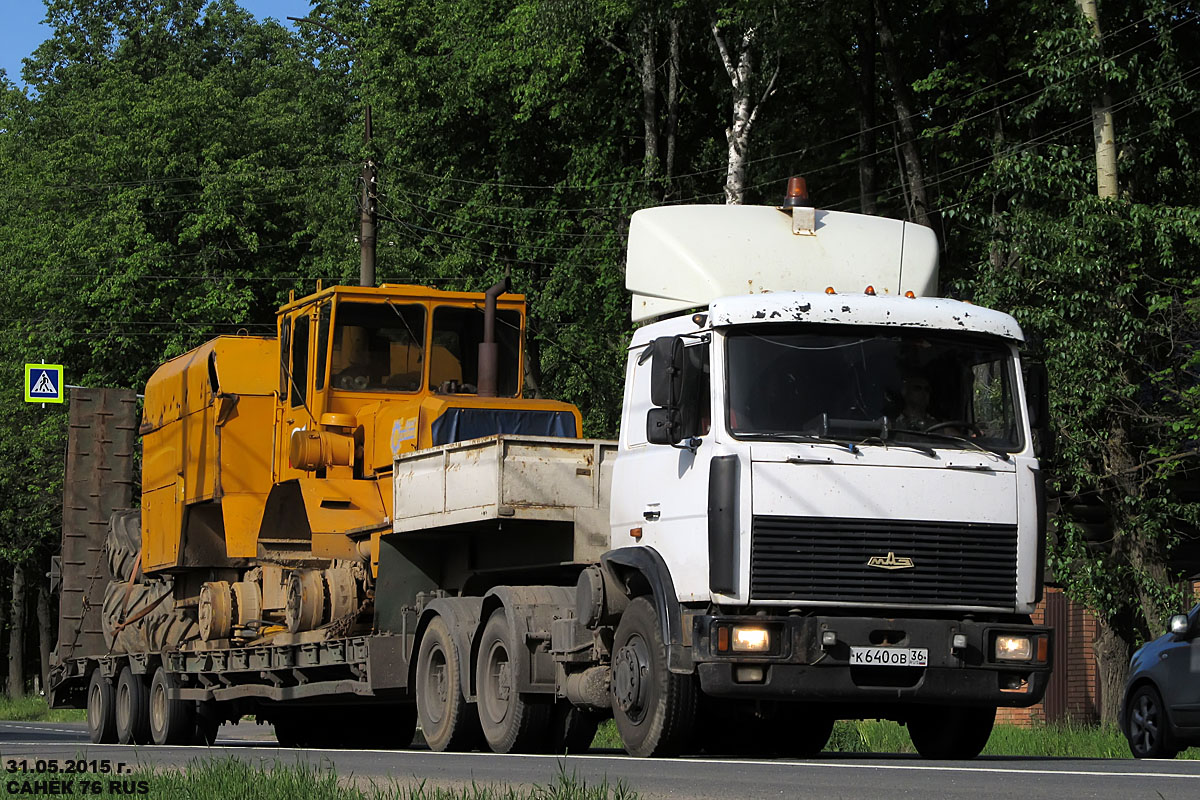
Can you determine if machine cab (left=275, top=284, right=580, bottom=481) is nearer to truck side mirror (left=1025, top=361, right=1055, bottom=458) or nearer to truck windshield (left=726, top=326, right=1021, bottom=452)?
truck windshield (left=726, top=326, right=1021, bottom=452)

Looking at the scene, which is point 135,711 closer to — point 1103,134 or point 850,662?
point 850,662

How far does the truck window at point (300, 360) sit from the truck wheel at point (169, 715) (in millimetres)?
4023

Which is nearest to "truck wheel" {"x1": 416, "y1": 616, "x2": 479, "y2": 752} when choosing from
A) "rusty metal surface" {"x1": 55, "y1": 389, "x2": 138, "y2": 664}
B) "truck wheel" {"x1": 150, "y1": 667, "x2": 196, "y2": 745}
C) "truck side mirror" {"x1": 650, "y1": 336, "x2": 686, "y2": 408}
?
"truck side mirror" {"x1": 650, "y1": 336, "x2": 686, "y2": 408}

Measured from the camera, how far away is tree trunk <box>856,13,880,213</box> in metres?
32.9

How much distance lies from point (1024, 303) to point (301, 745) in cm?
1052

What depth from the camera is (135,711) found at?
21109mm

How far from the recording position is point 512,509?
1382 centimetres

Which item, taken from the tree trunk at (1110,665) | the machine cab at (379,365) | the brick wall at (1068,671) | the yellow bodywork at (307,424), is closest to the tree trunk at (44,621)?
the brick wall at (1068,671)

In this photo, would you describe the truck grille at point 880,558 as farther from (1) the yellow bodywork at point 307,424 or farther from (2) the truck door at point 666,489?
(1) the yellow bodywork at point 307,424

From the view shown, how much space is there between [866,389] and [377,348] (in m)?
6.81

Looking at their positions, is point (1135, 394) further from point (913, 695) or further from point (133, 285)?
point (133, 285)

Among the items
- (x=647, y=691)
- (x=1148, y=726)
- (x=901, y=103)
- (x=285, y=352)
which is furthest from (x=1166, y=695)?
(x=901, y=103)

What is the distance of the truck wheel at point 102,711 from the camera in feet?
73.0

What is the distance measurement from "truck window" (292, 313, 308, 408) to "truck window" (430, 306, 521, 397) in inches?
50.8
